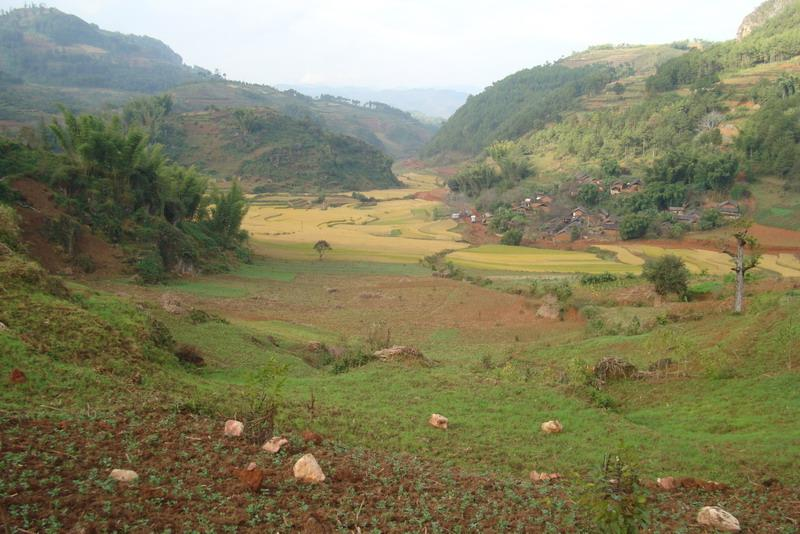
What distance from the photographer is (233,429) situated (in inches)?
358

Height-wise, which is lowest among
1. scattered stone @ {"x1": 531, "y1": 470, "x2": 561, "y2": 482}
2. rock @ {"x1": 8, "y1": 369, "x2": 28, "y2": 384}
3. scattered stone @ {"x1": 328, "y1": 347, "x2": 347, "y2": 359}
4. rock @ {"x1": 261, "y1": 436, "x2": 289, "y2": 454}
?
scattered stone @ {"x1": 328, "y1": 347, "x2": 347, "y2": 359}

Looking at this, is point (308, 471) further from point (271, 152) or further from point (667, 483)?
point (271, 152)

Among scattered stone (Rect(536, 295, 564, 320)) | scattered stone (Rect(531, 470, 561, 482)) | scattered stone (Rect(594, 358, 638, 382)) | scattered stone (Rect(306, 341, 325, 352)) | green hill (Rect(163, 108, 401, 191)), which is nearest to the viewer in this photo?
scattered stone (Rect(531, 470, 561, 482))

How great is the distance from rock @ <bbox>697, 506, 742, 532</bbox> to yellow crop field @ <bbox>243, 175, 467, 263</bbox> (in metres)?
38.3

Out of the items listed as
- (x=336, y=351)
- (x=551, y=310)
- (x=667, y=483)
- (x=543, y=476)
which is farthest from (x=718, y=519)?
(x=551, y=310)

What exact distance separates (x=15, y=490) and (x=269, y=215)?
63.1 metres

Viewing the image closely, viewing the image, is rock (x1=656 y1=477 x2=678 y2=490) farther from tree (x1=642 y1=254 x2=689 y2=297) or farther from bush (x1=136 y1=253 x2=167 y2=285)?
bush (x1=136 y1=253 x2=167 y2=285)

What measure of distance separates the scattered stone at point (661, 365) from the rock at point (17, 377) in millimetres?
15970

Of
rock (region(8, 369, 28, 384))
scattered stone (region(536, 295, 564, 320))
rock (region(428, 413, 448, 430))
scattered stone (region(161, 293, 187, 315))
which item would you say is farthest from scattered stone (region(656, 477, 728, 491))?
scattered stone (region(536, 295, 564, 320))

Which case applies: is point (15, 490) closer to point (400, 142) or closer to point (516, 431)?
point (516, 431)

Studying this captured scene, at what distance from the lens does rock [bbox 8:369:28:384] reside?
947 cm

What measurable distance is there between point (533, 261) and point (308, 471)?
4073 cm

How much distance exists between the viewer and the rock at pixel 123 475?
694 cm

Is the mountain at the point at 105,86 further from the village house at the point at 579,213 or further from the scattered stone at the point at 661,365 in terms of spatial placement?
the scattered stone at the point at 661,365
